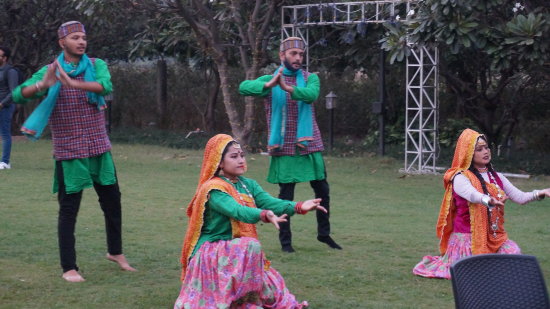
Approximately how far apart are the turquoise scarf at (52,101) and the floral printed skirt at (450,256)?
2636 millimetres

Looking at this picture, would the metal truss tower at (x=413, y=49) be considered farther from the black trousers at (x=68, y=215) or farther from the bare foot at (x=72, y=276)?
the bare foot at (x=72, y=276)

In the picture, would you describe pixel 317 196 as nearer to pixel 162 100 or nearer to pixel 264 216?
pixel 264 216

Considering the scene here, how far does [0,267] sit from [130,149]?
10.5m

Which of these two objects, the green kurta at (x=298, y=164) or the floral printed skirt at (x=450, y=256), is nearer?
the floral printed skirt at (x=450, y=256)

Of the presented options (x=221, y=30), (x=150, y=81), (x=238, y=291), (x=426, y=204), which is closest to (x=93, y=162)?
(x=238, y=291)

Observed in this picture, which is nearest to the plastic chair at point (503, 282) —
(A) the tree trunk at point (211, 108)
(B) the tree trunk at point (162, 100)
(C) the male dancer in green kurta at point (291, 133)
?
(C) the male dancer in green kurta at point (291, 133)

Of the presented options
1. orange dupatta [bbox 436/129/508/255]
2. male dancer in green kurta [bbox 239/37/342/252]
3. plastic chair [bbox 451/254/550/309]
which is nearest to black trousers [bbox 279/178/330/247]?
male dancer in green kurta [bbox 239/37/342/252]

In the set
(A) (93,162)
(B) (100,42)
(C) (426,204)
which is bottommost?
(C) (426,204)

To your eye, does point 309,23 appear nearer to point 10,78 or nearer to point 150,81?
point 10,78

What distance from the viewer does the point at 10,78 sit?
36.9ft

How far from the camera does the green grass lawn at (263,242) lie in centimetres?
580

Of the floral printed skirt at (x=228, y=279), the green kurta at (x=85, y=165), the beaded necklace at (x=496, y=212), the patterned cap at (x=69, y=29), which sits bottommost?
the floral printed skirt at (x=228, y=279)

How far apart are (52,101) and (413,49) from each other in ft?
24.9

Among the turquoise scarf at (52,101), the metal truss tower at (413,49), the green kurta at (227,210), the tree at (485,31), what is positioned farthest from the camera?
the metal truss tower at (413,49)
